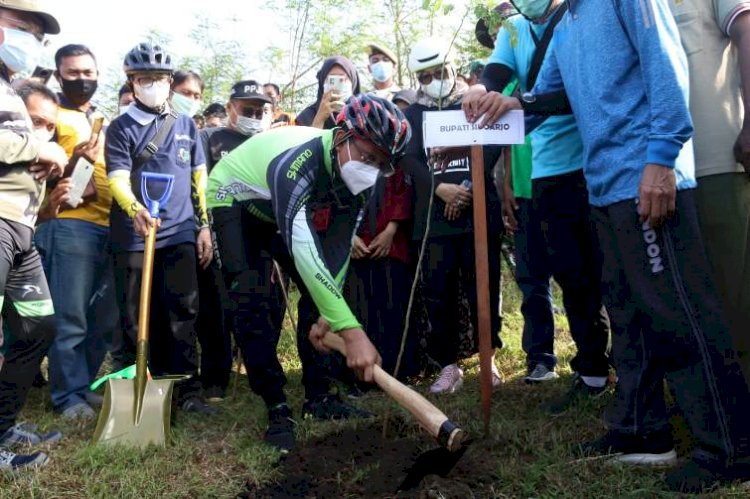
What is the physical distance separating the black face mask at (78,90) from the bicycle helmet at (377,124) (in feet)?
8.56

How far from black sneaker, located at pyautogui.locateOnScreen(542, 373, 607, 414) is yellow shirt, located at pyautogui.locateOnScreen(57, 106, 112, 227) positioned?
3.12m

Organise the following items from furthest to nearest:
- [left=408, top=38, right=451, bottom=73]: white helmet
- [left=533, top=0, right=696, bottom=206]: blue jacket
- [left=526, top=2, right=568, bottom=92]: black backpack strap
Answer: [left=408, top=38, right=451, bottom=73]: white helmet < [left=526, top=2, right=568, bottom=92]: black backpack strap < [left=533, top=0, right=696, bottom=206]: blue jacket

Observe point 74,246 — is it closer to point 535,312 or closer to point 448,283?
point 448,283

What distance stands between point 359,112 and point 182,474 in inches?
73.8

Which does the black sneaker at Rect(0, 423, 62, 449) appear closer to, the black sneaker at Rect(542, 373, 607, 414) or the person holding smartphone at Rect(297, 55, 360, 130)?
the person holding smartphone at Rect(297, 55, 360, 130)

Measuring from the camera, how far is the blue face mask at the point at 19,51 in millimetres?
3510

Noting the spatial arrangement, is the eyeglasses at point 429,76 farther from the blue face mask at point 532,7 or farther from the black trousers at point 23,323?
the black trousers at point 23,323

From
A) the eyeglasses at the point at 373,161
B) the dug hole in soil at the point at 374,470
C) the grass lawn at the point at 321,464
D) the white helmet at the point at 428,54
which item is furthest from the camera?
the white helmet at the point at 428,54

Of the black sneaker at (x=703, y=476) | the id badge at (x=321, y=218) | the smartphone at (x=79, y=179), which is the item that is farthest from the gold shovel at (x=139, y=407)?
the black sneaker at (x=703, y=476)

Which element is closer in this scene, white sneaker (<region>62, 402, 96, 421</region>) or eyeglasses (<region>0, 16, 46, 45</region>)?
eyeglasses (<region>0, 16, 46, 45</region>)

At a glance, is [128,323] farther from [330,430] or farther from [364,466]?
[364,466]

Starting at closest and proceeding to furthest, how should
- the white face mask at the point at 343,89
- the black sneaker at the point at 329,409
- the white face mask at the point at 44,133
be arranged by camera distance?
the black sneaker at the point at 329,409 → the white face mask at the point at 44,133 → the white face mask at the point at 343,89

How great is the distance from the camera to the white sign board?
334cm

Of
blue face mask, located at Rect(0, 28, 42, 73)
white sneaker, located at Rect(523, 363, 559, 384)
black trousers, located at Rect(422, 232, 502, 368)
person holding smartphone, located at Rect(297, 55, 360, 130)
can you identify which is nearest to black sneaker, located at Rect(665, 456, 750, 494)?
white sneaker, located at Rect(523, 363, 559, 384)
